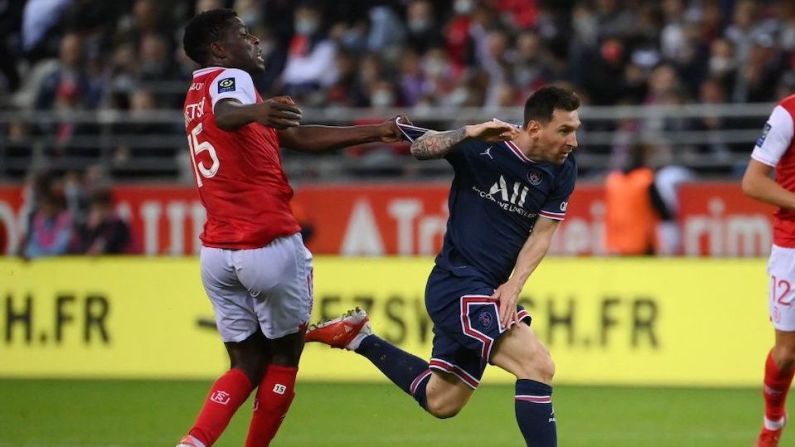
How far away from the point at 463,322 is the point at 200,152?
5.12ft

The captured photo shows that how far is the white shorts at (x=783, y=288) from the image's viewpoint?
7.99 metres

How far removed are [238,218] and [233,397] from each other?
2.93 feet

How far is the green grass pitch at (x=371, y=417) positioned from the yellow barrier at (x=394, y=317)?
1.16ft

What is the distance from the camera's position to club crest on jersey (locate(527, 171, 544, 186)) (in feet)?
24.2

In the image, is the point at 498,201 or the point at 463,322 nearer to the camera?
the point at 463,322

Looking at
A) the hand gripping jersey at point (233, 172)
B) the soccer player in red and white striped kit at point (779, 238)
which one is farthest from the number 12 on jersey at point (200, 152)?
the soccer player in red and white striped kit at point (779, 238)

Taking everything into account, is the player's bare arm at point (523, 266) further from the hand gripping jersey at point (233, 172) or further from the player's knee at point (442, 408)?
the hand gripping jersey at point (233, 172)

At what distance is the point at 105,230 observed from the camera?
15852 millimetres

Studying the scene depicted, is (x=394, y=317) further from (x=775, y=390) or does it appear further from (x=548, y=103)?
(x=548, y=103)

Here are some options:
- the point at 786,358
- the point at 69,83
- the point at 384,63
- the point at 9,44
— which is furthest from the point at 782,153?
the point at 9,44

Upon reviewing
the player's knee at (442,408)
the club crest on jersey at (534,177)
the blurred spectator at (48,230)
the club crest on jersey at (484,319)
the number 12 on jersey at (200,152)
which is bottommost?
the blurred spectator at (48,230)

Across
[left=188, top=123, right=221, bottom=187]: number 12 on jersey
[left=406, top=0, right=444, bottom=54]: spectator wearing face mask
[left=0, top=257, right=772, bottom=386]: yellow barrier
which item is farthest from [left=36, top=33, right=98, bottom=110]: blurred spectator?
[left=188, top=123, right=221, bottom=187]: number 12 on jersey

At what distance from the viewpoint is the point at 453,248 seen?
24.8 ft

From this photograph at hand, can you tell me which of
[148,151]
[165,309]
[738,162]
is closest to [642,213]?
[738,162]
